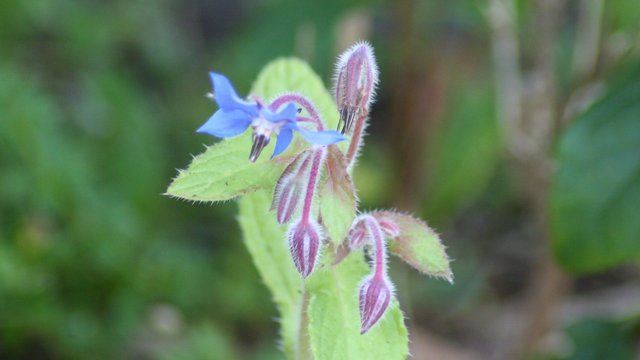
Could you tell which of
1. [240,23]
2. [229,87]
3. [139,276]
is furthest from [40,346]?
[240,23]

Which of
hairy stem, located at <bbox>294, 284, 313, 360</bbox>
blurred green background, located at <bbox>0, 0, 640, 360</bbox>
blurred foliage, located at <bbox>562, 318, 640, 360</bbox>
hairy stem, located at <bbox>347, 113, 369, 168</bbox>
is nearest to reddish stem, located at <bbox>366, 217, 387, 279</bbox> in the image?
hairy stem, located at <bbox>347, 113, 369, 168</bbox>

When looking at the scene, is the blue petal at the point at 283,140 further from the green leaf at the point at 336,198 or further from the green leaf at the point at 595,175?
the green leaf at the point at 595,175

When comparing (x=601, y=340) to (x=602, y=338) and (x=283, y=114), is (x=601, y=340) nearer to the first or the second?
(x=602, y=338)

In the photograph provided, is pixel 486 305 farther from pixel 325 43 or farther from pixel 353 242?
pixel 353 242

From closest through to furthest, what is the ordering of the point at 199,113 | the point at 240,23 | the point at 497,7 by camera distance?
the point at 497,7 < the point at 199,113 < the point at 240,23

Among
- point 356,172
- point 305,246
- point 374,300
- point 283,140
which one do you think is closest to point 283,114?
point 283,140

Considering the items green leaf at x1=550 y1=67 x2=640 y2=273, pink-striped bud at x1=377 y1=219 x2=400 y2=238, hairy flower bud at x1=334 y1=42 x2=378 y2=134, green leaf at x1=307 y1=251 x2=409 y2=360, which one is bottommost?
green leaf at x1=307 y1=251 x2=409 y2=360

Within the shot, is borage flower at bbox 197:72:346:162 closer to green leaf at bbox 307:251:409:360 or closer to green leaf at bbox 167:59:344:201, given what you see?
green leaf at bbox 167:59:344:201
